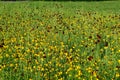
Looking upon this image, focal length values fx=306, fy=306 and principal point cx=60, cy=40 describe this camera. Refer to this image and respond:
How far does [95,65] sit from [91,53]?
1231 mm

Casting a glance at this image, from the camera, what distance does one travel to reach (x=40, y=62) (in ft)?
27.0

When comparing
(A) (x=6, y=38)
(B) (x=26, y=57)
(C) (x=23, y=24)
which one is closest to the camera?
(B) (x=26, y=57)

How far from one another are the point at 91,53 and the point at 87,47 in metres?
0.59

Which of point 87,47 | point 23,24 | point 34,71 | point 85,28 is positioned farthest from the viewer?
point 23,24

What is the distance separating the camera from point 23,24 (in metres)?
14.2

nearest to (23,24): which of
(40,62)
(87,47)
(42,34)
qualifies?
(42,34)

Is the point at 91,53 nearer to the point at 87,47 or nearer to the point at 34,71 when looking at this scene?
the point at 87,47

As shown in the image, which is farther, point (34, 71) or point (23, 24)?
point (23, 24)

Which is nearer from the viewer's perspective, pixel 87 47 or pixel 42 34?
pixel 87 47

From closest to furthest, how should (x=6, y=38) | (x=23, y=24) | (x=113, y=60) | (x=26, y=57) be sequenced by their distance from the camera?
1. (x=113, y=60)
2. (x=26, y=57)
3. (x=6, y=38)
4. (x=23, y=24)

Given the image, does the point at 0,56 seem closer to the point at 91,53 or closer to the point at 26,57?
the point at 26,57

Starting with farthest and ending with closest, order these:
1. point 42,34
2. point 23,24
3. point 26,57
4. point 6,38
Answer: point 23,24, point 42,34, point 6,38, point 26,57

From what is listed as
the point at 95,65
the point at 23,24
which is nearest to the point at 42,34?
the point at 23,24

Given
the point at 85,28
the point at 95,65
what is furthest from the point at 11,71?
the point at 85,28
